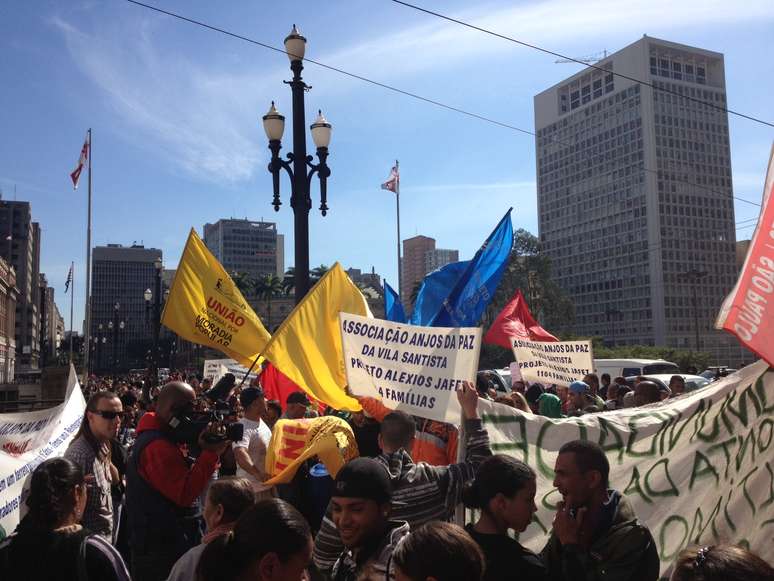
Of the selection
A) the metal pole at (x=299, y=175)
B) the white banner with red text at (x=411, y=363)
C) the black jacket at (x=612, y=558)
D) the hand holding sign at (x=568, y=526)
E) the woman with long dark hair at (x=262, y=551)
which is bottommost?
the black jacket at (x=612, y=558)

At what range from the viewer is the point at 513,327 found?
41.4 ft

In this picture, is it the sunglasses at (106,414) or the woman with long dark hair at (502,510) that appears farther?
the sunglasses at (106,414)

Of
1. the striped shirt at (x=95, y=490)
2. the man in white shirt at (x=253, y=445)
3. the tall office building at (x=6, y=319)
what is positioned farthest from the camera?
the tall office building at (x=6, y=319)

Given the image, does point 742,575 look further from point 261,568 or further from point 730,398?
point 730,398

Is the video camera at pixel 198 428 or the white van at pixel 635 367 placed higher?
the video camera at pixel 198 428

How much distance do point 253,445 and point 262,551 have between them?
3.28m

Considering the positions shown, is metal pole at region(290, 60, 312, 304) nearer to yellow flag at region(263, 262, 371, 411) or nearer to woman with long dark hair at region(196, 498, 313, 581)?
yellow flag at region(263, 262, 371, 411)

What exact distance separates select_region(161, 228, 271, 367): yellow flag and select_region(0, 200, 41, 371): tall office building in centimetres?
12823

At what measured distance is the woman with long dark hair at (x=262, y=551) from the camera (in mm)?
2330

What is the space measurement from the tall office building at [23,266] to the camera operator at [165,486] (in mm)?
131907

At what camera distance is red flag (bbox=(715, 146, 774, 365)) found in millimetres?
2585

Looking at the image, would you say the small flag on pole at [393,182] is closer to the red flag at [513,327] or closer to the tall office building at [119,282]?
the red flag at [513,327]

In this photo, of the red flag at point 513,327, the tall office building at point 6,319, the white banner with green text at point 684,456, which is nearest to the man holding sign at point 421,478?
the white banner with green text at point 684,456

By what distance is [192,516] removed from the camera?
14.0 ft
